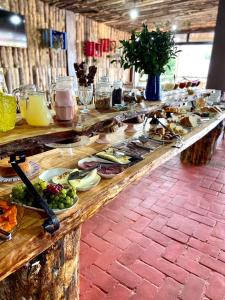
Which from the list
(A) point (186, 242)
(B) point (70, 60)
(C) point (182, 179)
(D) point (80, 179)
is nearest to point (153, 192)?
(C) point (182, 179)

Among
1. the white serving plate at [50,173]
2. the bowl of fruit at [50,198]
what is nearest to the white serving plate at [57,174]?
the white serving plate at [50,173]

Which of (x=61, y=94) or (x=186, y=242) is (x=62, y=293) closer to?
A: (x=61, y=94)

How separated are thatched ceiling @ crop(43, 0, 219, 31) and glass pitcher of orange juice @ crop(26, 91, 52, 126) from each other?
17.0 feet

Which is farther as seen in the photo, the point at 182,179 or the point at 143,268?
the point at 182,179

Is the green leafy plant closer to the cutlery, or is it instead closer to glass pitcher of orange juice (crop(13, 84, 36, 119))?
glass pitcher of orange juice (crop(13, 84, 36, 119))

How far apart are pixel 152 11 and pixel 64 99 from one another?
19.9ft

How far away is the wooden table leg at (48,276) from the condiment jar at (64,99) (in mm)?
645

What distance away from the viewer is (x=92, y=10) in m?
6.15

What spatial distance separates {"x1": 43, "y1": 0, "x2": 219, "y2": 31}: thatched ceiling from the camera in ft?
17.9

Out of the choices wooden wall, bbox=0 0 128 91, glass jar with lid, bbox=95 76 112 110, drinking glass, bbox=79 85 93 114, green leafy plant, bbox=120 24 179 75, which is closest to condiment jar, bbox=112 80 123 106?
glass jar with lid, bbox=95 76 112 110

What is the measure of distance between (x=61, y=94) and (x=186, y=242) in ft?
5.85

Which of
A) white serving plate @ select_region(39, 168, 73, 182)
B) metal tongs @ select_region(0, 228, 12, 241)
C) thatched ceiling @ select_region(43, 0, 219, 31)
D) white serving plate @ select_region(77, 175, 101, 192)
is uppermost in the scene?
thatched ceiling @ select_region(43, 0, 219, 31)

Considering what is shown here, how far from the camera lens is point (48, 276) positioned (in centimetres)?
116

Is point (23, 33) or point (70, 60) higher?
point (23, 33)
